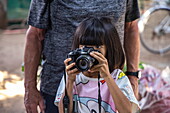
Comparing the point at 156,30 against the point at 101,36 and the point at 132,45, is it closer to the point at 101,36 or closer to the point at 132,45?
the point at 132,45

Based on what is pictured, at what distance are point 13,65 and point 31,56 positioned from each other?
142 inches

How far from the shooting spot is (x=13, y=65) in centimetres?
557

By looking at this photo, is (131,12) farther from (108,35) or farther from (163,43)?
(163,43)

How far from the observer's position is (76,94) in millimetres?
1919

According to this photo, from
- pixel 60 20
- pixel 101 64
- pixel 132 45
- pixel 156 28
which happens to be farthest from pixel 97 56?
pixel 156 28

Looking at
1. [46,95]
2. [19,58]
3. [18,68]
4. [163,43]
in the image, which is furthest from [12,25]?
[46,95]

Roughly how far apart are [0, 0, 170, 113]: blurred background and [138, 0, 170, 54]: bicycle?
0.12 meters

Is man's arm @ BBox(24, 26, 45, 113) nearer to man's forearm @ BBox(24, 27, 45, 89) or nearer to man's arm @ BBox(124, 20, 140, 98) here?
man's forearm @ BBox(24, 27, 45, 89)

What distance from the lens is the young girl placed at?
179 cm

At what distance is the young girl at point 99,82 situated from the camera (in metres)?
1.79

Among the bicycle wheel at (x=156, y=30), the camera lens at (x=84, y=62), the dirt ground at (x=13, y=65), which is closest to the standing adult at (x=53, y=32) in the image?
the camera lens at (x=84, y=62)

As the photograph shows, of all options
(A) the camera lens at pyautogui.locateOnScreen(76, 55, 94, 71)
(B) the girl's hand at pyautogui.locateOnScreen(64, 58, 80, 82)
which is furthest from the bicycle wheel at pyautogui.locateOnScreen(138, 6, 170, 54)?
(A) the camera lens at pyautogui.locateOnScreen(76, 55, 94, 71)

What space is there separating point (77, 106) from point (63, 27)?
508 mm

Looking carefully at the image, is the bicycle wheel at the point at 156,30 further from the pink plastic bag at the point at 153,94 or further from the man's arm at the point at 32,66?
the man's arm at the point at 32,66
